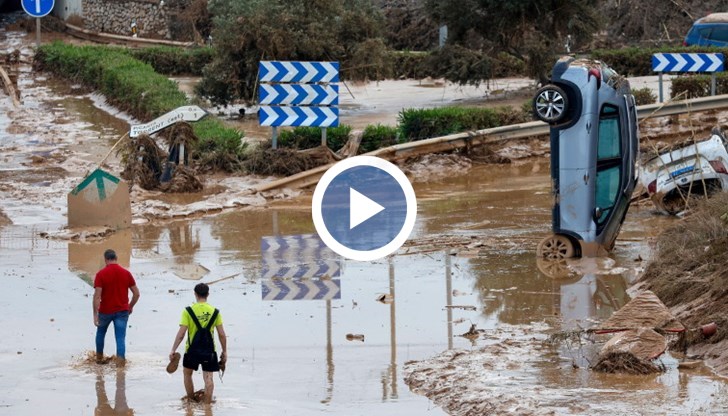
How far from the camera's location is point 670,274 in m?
15.6

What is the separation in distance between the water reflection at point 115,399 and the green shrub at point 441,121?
14936 mm

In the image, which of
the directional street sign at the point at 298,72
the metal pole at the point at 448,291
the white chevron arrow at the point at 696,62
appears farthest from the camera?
the white chevron arrow at the point at 696,62

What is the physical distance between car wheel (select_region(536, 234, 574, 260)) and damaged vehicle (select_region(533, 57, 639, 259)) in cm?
1

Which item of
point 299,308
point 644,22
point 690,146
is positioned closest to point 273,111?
point 690,146

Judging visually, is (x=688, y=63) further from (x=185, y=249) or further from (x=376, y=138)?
(x=185, y=249)

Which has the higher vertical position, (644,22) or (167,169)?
(644,22)

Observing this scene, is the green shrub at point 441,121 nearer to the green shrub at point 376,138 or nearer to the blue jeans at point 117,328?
the green shrub at point 376,138

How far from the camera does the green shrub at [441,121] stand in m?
27.7

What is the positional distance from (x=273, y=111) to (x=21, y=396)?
1357 centimetres

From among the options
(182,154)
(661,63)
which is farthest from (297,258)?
(661,63)

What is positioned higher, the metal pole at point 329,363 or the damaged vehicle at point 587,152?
the damaged vehicle at point 587,152

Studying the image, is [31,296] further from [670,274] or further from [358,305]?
[670,274]

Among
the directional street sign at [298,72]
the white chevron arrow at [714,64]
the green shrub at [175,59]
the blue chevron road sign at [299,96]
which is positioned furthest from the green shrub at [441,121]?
the green shrub at [175,59]

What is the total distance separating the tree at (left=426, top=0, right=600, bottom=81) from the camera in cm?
3312
